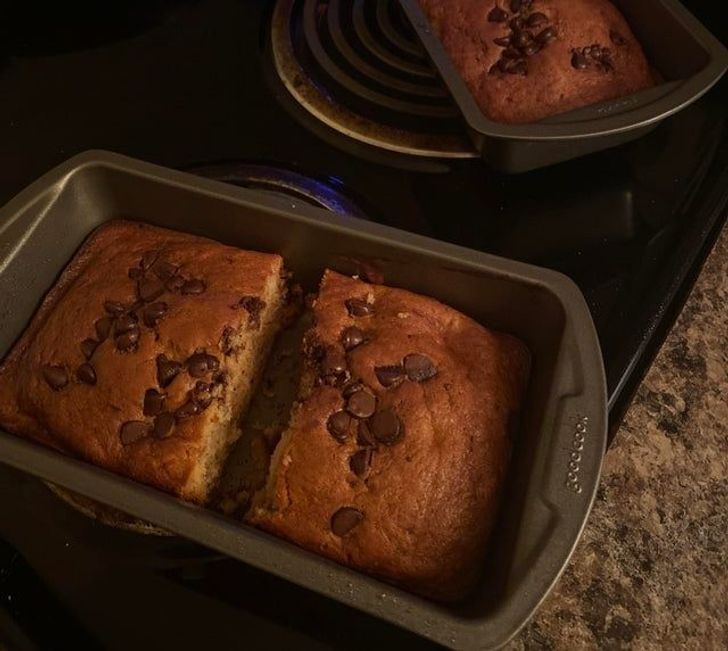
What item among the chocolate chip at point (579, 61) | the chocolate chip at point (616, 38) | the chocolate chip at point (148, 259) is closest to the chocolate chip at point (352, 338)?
the chocolate chip at point (148, 259)

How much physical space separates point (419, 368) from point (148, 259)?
45 centimetres

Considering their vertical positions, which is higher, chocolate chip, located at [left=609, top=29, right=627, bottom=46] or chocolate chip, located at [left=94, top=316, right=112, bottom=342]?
chocolate chip, located at [left=94, top=316, right=112, bottom=342]

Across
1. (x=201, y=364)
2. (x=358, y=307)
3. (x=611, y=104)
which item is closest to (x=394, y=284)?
(x=358, y=307)

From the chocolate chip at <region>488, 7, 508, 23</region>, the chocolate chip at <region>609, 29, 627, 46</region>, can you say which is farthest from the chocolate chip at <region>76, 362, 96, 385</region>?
the chocolate chip at <region>609, 29, 627, 46</region>

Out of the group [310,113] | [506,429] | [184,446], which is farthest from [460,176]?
[184,446]

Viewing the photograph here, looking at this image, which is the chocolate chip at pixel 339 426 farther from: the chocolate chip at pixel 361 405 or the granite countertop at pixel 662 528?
the granite countertop at pixel 662 528

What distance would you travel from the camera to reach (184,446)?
1010mm

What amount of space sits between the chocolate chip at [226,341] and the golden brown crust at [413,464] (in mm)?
121

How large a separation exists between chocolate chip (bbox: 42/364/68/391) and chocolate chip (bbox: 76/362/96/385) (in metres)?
0.02

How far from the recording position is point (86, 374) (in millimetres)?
1048

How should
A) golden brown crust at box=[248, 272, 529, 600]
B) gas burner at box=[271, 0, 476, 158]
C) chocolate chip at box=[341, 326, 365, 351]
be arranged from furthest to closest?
gas burner at box=[271, 0, 476, 158]
chocolate chip at box=[341, 326, 365, 351]
golden brown crust at box=[248, 272, 529, 600]

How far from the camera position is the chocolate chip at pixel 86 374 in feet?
3.44

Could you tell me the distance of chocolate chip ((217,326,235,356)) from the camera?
1.08 meters

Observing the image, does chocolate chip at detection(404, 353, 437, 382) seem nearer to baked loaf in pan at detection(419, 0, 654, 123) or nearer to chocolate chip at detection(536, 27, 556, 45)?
baked loaf in pan at detection(419, 0, 654, 123)
